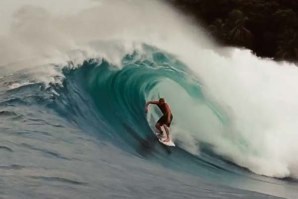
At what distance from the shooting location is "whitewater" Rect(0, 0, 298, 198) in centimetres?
753

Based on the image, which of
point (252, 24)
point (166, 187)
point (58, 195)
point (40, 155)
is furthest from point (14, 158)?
point (252, 24)

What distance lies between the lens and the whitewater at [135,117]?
753 cm

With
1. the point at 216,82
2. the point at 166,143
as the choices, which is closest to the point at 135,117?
the point at 166,143

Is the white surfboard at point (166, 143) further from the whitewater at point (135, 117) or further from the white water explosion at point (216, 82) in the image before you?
the white water explosion at point (216, 82)

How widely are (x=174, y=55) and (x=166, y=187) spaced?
6169mm

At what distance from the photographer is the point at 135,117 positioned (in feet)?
35.4

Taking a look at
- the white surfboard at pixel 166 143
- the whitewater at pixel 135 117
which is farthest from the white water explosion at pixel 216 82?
the white surfboard at pixel 166 143

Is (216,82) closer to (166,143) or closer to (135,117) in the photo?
(135,117)

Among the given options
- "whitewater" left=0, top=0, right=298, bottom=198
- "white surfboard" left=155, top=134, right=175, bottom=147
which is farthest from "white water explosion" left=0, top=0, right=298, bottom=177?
"white surfboard" left=155, top=134, right=175, bottom=147

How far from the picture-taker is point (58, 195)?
6.33m

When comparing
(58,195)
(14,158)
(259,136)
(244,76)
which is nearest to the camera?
(58,195)

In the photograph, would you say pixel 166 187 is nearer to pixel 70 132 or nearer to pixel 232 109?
pixel 70 132

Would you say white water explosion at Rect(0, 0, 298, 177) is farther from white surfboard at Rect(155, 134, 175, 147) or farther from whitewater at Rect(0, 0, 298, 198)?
white surfboard at Rect(155, 134, 175, 147)

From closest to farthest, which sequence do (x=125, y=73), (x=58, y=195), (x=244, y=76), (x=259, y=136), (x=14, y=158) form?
(x=58, y=195), (x=14, y=158), (x=259, y=136), (x=125, y=73), (x=244, y=76)
